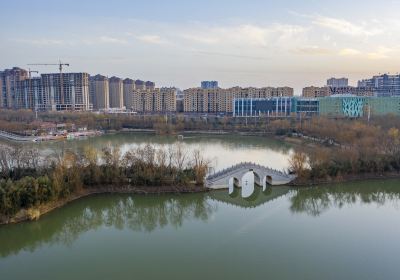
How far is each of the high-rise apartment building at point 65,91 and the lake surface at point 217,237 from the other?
1374 inches

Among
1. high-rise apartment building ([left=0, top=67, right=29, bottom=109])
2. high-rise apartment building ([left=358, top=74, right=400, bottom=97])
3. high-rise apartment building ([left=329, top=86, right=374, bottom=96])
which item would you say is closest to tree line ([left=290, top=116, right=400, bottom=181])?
high-rise apartment building ([left=329, top=86, right=374, bottom=96])

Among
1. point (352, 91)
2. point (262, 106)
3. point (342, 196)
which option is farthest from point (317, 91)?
point (342, 196)

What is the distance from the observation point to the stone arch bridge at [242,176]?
1084 cm

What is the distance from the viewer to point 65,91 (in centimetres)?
4278

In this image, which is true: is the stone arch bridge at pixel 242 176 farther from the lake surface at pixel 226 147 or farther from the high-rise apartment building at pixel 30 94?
the high-rise apartment building at pixel 30 94

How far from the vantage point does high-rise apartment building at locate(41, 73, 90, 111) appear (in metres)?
42.3

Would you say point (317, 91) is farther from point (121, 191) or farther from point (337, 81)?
point (121, 191)

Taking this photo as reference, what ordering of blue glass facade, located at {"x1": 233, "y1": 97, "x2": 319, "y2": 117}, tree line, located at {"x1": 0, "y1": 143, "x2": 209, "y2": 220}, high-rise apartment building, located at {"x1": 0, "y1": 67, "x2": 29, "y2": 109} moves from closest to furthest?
tree line, located at {"x1": 0, "y1": 143, "x2": 209, "y2": 220} → blue glass facade, located at {"x1": 233, "y1": 97, "x2": 319, "y2": 117} → high-rise apartment building, located at {"x1": 0, "y1": 67, "x2": 29, "y2": 109}

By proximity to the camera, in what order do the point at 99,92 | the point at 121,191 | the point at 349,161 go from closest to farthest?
1. the point at 121,191
2. the point at 349,161
3. the point at 99,92

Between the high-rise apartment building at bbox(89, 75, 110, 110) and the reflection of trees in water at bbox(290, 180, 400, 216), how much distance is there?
1542 inches

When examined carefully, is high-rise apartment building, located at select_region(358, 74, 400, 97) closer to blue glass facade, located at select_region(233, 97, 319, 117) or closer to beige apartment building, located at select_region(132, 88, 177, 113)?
blue glass facade, located at select_region(233, 97, 319, 117)

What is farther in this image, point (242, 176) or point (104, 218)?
point (242, 176)

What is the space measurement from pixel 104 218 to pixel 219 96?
31.1 m

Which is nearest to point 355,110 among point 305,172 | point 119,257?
point 305,172
